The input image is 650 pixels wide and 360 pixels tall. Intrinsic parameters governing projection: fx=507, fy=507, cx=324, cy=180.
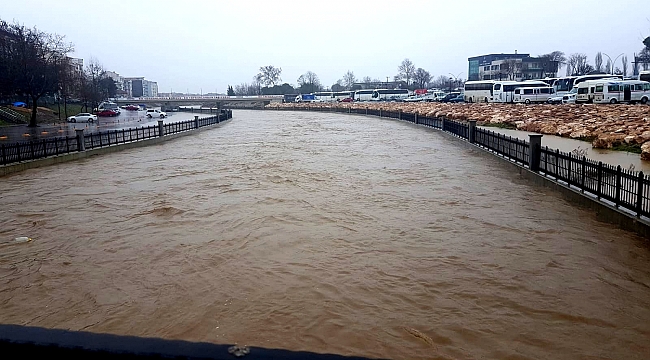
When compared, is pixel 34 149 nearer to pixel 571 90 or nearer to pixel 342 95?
pixel 571 90

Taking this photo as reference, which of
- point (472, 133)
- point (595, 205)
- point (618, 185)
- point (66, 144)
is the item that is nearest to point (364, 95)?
point (472, 133)

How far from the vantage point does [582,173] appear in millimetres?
12203

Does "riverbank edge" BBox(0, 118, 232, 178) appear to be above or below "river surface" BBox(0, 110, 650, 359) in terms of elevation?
above

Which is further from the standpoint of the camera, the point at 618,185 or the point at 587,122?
the point at 587,122

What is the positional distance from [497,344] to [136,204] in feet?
35.3

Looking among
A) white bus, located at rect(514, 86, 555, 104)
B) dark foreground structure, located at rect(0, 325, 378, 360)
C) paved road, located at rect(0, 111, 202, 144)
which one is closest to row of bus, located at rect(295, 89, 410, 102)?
white bus, located at rect(514, 86, 555, 104)

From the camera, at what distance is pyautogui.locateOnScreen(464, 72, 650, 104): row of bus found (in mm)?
45281

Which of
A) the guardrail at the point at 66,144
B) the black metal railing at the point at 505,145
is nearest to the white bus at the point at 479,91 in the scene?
the black metal railing at the point at 505,145

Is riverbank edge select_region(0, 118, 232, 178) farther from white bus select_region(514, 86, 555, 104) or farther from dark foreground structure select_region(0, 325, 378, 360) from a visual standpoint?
white bus select_region(514, 86, 555, 104)

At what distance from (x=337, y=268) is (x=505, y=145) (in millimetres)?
12853

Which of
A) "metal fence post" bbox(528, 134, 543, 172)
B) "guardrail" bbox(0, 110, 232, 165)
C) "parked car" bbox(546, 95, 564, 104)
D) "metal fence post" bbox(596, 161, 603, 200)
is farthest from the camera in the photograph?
"parked car" bbox(546, 95, 564, 104)

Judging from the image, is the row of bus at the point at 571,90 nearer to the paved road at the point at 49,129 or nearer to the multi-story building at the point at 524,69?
the multi-story building at the point at 524,69

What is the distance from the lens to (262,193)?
1539 centimetres

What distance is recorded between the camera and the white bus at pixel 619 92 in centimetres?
4497
